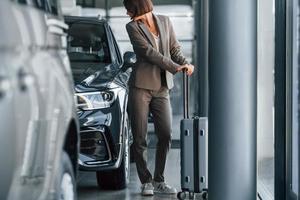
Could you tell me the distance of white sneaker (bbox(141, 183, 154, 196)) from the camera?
672 cm

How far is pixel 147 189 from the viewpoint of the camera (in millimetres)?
6742

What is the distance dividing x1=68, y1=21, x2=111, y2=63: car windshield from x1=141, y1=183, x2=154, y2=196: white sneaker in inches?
56.4

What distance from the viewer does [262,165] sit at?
656 centimetres

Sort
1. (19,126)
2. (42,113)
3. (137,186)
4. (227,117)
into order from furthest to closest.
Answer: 1. (137,186)
2. (227,117)
3. (42,113)
4. (19,126)

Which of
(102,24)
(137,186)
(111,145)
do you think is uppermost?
(102,24)

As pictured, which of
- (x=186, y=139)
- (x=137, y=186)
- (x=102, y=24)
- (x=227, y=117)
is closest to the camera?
(x=227, y=117)

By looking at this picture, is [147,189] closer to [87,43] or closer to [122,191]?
[122,191]

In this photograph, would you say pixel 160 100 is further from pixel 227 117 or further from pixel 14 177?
pixel 14 177

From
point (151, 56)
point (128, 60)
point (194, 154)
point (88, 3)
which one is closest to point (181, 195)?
point (194, 154)

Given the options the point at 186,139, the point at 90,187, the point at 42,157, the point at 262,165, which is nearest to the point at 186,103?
the point at 186,139

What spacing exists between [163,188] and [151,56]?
1.27m

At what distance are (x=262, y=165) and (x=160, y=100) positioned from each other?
1120 mm

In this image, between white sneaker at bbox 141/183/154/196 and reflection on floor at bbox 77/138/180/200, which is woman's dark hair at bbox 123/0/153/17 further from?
reflection on floor at bbox 77/138/180/200

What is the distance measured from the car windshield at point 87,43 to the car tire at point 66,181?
3.31 meters
